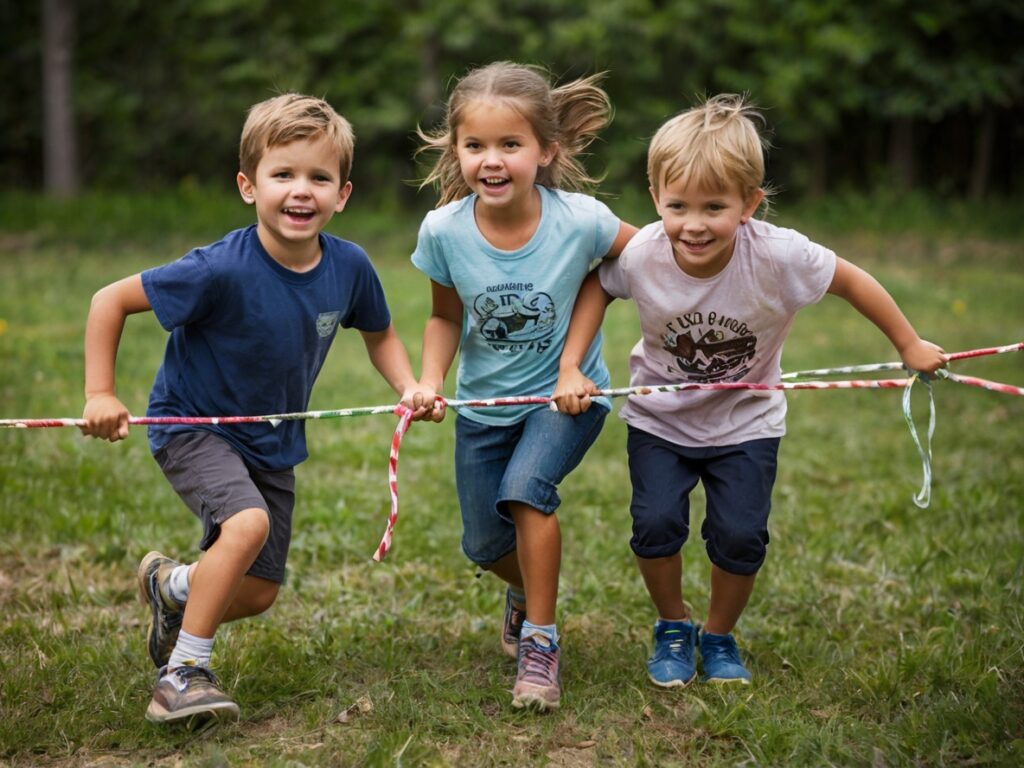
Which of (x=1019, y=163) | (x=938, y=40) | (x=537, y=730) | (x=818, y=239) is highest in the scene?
(x=938, y=40)

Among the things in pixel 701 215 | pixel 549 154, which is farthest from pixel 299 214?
pixel 701 215

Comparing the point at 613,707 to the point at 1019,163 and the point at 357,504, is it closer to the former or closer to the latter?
the point at 357,504

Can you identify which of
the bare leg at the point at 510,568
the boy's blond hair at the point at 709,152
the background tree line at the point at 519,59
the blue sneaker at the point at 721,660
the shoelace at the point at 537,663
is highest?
the background tree line at the point at 519,59

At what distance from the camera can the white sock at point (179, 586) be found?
334cm

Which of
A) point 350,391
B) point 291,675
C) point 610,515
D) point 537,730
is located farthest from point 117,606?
point 350,391

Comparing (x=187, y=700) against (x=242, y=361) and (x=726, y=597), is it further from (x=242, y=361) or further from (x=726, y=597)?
(x=726, y=597)

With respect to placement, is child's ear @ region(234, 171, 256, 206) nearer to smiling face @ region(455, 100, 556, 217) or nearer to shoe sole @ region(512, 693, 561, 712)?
smiling face @ region(455, 100, 556, 217)

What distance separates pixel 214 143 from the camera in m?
19.7

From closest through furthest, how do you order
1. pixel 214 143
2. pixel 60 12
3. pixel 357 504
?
pixel 357 504, pixel 60 12, pixel 214 143

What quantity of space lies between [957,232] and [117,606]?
1375 centimetres

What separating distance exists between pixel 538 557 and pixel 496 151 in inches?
44.2

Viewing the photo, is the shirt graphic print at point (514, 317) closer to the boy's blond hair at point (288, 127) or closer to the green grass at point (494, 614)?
the boy's blond hair at point (288, 127)

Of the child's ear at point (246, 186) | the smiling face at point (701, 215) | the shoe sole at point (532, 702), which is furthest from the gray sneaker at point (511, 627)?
the child's ear at point (246, 186)

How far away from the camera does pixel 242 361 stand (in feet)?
10.6
